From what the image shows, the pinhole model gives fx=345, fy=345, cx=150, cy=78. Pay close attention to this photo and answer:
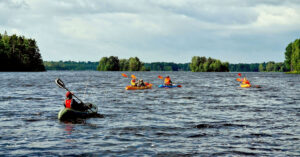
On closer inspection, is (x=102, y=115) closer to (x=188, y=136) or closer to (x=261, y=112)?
(x=188, y=136)

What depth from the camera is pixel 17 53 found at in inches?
5256

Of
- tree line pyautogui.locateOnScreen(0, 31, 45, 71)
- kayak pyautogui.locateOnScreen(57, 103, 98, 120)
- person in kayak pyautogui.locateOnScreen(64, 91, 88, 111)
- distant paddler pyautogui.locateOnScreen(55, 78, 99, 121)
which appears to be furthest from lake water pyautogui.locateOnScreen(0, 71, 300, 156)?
tree line pyautogui.locateOnScreen(0, 31, 45, 71)

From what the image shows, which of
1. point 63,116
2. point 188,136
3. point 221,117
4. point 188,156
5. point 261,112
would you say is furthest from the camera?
point 261,112

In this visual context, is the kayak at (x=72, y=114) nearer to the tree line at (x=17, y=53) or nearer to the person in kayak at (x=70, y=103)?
the person in kayak at (x=70, y=103)

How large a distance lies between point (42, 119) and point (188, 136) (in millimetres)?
9993

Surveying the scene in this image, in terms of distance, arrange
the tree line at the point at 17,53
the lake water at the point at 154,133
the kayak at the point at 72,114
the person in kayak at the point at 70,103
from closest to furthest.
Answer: the lake water at the point at 154,133
the kayak at the point at 72,114
the person in kayak at the point at 70,103
the tree line at the point at 17,53

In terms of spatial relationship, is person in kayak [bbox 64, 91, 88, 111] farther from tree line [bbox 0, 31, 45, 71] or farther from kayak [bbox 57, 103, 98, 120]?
tree line [bbox 0, 31, 45, 71]

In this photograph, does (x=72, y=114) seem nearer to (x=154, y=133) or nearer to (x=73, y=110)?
(x=73, y=110)

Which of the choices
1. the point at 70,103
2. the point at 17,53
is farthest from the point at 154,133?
the point at 17,53

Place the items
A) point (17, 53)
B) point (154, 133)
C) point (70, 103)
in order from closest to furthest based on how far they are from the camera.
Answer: point (154, 133) < point (70, 103) < point (17, 53)

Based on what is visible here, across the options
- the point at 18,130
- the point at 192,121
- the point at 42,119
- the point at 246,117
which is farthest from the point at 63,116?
the point at 246,117

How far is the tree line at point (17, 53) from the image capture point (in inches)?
5108

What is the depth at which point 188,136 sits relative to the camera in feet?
54.5

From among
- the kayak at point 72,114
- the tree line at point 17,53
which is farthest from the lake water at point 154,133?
the tree line at point 17,53
